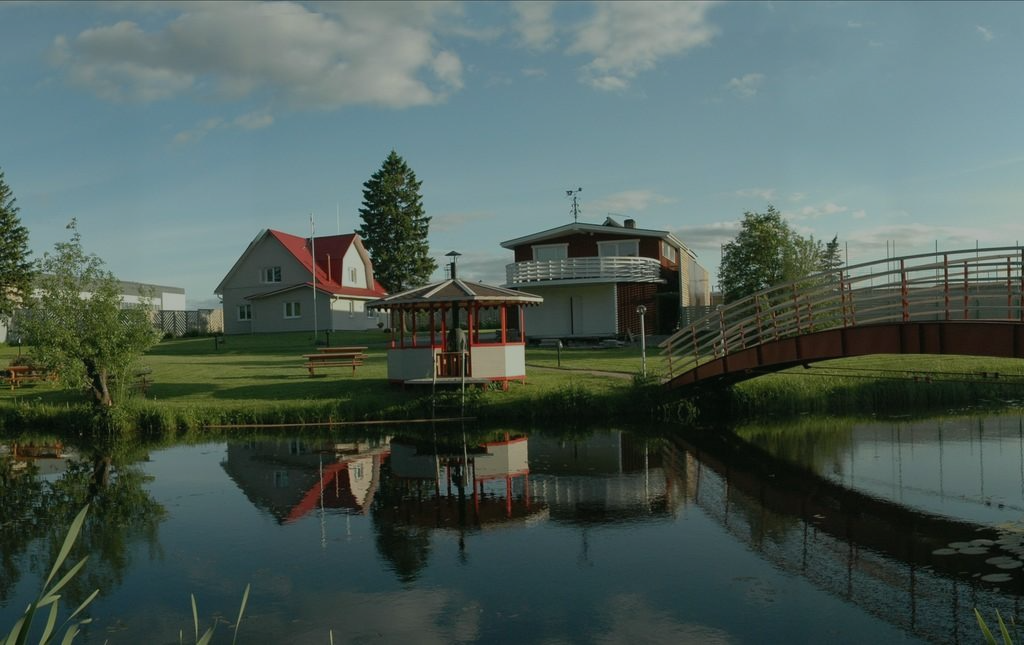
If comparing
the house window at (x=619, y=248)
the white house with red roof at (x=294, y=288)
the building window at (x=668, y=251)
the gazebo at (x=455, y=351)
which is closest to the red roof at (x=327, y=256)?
the white house with red roof at (x=294, y=288)

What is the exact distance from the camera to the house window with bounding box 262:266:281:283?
56.2 meters

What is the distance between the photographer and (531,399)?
989 inches

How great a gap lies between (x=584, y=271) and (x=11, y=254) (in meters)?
34.9

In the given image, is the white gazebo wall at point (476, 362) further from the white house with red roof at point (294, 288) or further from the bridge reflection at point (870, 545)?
the white house with red roof at point (294, 288)

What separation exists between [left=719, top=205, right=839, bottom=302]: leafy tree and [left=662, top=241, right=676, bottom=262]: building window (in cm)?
343

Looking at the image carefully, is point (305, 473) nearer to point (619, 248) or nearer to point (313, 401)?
point (313, 401)

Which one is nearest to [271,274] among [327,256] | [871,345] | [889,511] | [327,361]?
[327,256]

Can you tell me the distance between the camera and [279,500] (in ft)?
51.3

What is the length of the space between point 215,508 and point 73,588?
421 cm

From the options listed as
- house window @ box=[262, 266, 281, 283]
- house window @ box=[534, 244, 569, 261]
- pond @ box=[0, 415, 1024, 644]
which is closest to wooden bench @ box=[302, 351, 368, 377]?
pond @ box=[0, 415, 1024, 644]

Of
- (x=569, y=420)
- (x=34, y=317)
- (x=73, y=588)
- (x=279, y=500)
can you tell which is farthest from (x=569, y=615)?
(x=34, y=317)

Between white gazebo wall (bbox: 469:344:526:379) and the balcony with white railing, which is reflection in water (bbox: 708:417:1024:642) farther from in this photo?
the balcony with white railing

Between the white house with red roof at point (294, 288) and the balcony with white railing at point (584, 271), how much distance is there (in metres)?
13.9

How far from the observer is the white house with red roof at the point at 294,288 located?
5294cm
